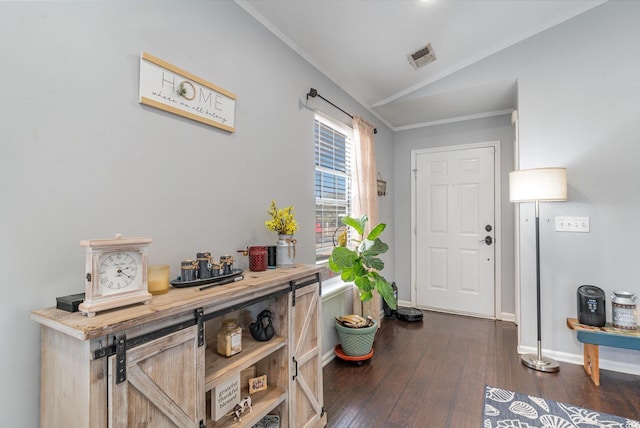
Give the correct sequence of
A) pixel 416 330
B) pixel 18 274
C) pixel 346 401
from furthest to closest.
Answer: pixel 416 330, pixel 346 401, pixel 18 274

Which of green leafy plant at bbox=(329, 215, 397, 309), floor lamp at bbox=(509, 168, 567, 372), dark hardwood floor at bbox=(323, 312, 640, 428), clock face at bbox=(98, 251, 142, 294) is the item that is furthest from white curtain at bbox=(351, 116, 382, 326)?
clock face at bbox=(98, 251, 142, 294)

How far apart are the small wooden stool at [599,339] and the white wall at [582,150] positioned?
0.26 m

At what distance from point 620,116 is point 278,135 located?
2.94 m

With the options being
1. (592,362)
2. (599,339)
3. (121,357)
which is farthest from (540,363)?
(121,357)

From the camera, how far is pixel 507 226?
389 centimetres

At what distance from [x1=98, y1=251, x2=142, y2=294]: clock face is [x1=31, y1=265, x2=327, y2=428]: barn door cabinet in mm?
74

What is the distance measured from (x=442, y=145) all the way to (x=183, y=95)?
12.0ft

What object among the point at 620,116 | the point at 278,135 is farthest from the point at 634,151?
the point at 278,135

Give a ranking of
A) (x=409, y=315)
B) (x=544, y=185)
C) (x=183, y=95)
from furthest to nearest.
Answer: (x=409, y=315)
(x=544, y=185)
(x=183, y=95)

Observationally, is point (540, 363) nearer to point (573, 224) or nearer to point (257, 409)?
point (573, 224)

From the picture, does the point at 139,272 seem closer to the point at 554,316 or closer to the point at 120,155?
the point at 120,155

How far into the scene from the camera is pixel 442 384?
2.40 m

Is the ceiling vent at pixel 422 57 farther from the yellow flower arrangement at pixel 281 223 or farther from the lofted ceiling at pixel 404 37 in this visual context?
the yellow flower arrangement at pixel 281 223

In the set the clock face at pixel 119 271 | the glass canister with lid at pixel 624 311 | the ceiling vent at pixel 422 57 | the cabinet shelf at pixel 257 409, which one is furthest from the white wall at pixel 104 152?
the glass canister with lid at pixel 624 311
